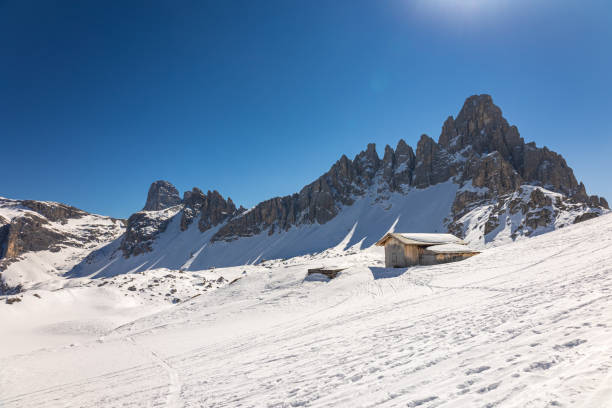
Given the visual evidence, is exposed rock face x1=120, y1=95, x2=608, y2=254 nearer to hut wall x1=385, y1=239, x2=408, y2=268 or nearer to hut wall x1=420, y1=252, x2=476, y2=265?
hut wall x1=420, y1=252, x2=476, y2=265

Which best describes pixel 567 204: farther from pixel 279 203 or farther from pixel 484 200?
pixel 279 203

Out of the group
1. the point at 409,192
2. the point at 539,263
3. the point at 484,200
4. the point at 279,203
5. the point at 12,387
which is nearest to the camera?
the point at 12,387

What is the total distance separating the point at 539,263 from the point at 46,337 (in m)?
38.9

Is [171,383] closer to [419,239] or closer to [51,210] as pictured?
[419,239]

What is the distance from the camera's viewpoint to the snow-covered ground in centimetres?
425

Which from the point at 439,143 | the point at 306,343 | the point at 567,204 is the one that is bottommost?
the point at 306,343

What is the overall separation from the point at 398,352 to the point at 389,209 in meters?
92.0

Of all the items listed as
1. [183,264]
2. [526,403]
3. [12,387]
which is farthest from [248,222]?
[526,403]

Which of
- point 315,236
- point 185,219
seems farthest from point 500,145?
point 185,219

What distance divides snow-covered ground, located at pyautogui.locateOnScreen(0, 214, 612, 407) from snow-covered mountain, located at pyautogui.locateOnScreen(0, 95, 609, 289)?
43.6 metres

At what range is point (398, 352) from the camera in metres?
6.51

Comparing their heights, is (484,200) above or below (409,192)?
below

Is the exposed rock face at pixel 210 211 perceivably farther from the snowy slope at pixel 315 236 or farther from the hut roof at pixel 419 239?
the hut roof at pixel 419 239

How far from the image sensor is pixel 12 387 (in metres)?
11.0
